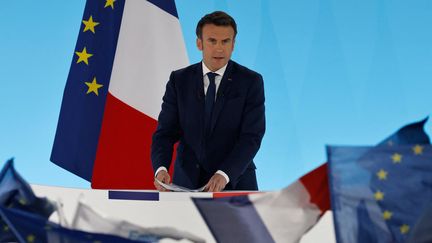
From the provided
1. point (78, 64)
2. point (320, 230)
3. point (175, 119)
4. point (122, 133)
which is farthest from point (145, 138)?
point (320, 230)

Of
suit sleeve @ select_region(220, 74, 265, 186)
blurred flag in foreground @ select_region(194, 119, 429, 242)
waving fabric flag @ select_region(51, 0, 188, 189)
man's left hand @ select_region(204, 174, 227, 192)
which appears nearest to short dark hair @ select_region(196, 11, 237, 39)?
suit sleeve @ select_region(220, 74, 265, 186)

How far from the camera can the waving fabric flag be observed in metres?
3.77

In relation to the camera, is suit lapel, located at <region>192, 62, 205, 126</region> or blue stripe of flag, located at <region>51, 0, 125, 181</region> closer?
suit lapel, located at <region>192, 62, 205, 126</region>

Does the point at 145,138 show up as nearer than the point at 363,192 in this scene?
No

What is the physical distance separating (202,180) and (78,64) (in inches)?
65.5

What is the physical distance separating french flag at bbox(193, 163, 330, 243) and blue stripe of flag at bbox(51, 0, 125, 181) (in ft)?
8.14

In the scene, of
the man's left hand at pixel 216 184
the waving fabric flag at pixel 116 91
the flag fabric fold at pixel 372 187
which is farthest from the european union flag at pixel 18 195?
the waving fabric flag at pixel 116 91

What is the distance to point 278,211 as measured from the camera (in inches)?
54.2

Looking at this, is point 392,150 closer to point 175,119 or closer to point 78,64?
point 175,119

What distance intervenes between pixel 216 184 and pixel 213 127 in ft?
0.85

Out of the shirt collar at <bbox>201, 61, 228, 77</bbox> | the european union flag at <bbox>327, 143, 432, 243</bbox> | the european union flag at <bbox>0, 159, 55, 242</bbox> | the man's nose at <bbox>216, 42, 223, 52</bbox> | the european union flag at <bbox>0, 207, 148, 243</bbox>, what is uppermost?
the man's nose at <bbox>216, 42, 223, 52</bbox>

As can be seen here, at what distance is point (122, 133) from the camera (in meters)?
3.84

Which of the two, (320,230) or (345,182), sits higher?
(345,182)

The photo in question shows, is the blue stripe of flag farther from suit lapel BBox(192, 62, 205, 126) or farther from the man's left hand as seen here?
the man's left hand
